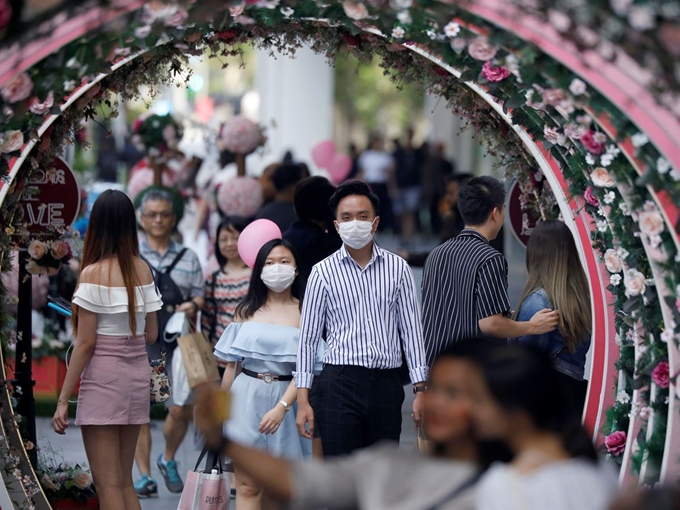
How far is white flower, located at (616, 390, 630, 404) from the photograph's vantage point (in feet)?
19.0

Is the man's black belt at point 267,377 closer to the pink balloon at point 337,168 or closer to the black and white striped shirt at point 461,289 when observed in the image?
the black and white striped shirt at point 461,289

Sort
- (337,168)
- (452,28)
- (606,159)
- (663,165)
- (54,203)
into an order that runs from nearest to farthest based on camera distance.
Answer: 1. (663,165)
2. (606,159)
3. (452,28)
4. (54,203)
5. (337,168)

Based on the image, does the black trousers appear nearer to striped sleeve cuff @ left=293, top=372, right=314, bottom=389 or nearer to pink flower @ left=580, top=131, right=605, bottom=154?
striped sleeve cuff @ left=293, top=372, right=314, bottom=389

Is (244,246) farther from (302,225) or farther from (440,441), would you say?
(440,441)

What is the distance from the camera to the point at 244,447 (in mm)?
2992

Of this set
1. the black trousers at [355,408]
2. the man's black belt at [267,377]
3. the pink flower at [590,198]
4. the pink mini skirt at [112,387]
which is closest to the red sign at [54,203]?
the pink mini skirt at [112,387]

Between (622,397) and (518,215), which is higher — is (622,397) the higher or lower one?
the lower one

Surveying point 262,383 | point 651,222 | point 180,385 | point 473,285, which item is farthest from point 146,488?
point 651,222

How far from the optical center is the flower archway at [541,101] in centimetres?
407

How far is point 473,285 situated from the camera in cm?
579

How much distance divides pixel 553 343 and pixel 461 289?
2.13 feet

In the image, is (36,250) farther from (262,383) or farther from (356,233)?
(356,233)

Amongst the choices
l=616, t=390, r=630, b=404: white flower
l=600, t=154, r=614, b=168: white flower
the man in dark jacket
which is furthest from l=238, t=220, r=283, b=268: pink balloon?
l=600, t=154, r=614, b=168: white flower

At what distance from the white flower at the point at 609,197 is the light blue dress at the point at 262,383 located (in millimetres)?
1767
